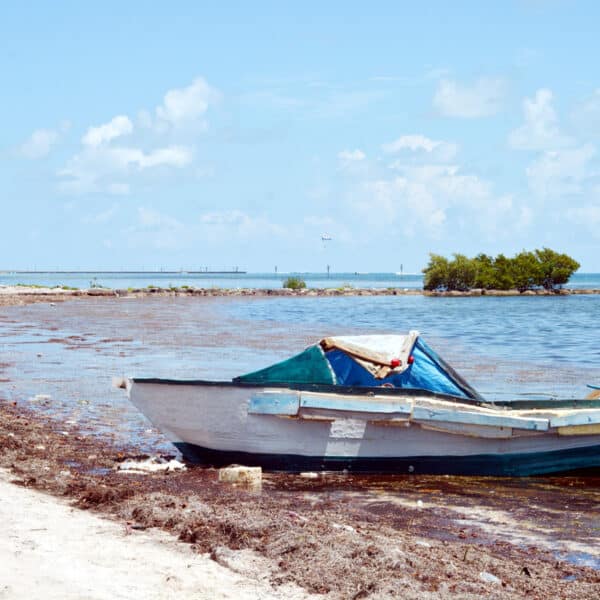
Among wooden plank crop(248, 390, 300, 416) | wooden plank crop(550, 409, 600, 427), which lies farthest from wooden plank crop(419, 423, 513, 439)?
wooden plank crop(248, 390, 300, 416)

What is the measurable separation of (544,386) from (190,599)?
1329cm

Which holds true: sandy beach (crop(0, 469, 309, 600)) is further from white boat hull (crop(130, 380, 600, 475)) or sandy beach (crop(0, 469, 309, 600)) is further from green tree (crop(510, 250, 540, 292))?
green tree (crop(510, 250, 540, 292))

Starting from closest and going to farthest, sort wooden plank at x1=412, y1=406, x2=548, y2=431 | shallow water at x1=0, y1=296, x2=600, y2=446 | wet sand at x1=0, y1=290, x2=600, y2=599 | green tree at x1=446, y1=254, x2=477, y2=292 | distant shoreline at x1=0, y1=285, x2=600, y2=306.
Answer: wet sand at x1=0, y1=290, x2=600, y2=599 < wooden plank at x1=412, y1=406, x2=548, y2=431 < shallow water at x1=0, y1=296, x2=600, y2=446 < distant shoreline at x1=0, y1=285, x2=600, y2=306 < green tree at x1=446, y1=254, x2=477, y2=292

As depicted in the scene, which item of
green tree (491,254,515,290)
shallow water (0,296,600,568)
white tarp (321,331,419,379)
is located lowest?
shallow water (0,296,600,568)

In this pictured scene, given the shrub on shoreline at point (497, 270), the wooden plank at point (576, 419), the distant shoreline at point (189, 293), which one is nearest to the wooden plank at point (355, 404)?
the wooden plank at point (576, 419)

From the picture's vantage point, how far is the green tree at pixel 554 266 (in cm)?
8862

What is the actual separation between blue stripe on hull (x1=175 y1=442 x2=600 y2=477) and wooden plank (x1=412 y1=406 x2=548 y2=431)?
0.47 metres

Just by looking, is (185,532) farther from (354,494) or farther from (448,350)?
(448,350)

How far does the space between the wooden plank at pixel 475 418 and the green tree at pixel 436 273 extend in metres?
79.8

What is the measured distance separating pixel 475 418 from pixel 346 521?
2459 mm

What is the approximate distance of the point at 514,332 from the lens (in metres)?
35.4

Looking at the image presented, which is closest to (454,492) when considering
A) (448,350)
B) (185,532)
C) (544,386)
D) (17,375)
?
(185,532)

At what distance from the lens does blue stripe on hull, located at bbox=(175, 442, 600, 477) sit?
918 cm

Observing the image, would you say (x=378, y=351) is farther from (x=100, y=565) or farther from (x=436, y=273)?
(x=436, y=273)
